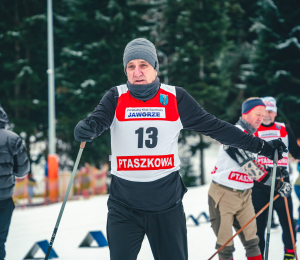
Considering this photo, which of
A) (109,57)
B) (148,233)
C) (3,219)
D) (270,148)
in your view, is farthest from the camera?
(109,57)

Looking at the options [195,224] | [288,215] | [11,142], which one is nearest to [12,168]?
[11,142]

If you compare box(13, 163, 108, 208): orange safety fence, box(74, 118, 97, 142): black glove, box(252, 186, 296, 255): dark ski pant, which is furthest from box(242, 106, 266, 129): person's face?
box(13, 163, 108, 208): orange safety fence

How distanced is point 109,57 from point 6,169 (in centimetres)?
1525

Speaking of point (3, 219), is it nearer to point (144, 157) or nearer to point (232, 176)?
point (144, 157)

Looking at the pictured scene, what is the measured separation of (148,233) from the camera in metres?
2.49

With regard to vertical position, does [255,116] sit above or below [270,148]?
above

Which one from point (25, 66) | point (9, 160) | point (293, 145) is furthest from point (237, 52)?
point (9, 160)

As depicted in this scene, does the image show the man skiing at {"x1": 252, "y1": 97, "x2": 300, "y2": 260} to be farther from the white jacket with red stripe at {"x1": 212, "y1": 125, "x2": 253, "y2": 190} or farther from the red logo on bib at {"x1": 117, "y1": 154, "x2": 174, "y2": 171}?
the red logo on bib at {"x1": 117, "y1": 154, "x2": 174, "y2": 171}

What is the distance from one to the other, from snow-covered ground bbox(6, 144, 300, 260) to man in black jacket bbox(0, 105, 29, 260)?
1807mm

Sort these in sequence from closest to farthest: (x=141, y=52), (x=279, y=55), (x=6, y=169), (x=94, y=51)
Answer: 1. (x=141, y=52)
2. (x=6, y=169)
3. (x=94, y=51)
4. (x=279, y=55)

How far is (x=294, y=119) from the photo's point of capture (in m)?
18.8

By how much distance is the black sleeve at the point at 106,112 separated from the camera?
2463mm

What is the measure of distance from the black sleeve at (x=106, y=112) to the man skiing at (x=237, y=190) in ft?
5.34

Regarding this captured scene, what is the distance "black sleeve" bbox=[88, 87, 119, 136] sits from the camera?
2463 millimetres
